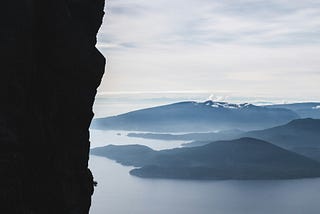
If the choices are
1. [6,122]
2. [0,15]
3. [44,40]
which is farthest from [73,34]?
[6,122]

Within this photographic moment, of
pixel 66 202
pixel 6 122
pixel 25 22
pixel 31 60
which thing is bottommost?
pixel 66 202

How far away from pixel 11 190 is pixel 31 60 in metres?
9.56

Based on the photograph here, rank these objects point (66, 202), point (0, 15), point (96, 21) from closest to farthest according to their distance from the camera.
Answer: point (0, 15) < point (66, 202) < point (96, 21)

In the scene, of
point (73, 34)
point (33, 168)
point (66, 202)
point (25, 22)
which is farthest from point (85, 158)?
point (25, 22)

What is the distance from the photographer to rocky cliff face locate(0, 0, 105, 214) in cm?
3161

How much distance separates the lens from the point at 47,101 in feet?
121

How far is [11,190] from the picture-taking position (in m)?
31.5

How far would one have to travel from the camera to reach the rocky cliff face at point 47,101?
31.6 meters

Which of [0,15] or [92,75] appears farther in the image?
[92,75]

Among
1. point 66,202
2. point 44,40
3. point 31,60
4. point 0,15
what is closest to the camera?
point 0,15

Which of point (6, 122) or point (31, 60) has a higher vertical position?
point (31, 60)

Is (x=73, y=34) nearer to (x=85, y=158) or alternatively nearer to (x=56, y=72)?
(x=56, y=72)

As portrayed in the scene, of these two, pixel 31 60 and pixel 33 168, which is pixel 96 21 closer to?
pixel 31 60

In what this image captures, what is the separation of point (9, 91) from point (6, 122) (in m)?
2.18
